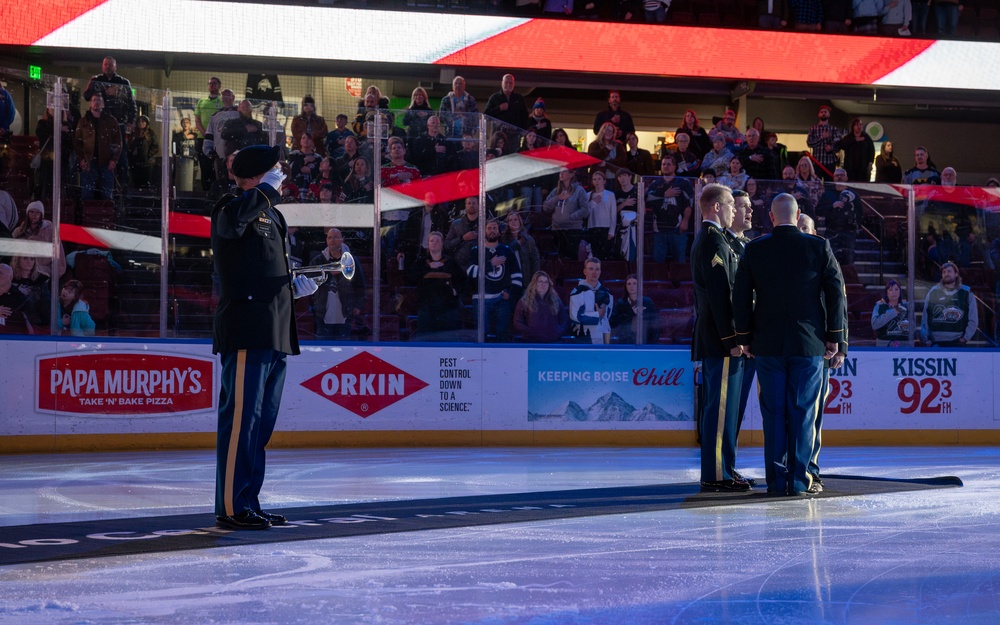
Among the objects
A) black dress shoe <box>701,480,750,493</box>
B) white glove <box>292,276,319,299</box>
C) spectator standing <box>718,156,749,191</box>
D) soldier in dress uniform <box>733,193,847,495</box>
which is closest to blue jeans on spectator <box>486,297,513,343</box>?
spectator standing <box>718,156,749,191</box>

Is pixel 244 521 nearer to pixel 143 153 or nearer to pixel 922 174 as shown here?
pixel 143 153

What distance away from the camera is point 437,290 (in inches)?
414

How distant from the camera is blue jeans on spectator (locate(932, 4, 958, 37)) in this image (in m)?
20.2

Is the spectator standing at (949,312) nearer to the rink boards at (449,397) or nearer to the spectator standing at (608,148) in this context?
the rink boards at (449,397)

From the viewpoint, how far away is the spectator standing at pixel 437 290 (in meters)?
10.5

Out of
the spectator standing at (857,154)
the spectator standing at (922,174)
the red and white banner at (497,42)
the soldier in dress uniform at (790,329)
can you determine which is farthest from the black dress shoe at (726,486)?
the red and white banner at (497,42)

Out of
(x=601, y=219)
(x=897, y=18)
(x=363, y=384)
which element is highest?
(x=897, y=18)

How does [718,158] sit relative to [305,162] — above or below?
above

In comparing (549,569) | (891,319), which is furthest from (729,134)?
(549,569)

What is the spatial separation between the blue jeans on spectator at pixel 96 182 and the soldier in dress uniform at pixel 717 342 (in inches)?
217

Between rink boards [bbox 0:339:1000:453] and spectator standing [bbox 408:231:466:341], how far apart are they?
0.64 ft

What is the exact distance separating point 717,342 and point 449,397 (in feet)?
14.6

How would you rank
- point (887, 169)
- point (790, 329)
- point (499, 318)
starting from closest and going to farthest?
point (790, 329), point (499, 318), point (887, 169)

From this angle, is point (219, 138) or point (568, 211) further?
point (568, 211)
